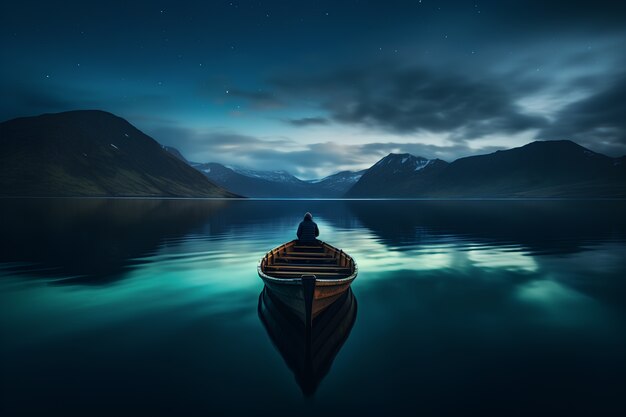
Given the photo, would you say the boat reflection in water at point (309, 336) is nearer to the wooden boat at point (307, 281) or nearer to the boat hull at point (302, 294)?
the boat hull at point (302, 294)

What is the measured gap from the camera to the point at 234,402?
8.15m

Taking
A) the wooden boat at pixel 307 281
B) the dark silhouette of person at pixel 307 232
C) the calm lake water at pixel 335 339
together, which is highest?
the dark silhouette of person at pixel 307 232

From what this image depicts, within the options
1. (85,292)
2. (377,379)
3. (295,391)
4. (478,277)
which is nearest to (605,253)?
(478,277)

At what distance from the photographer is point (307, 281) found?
372 inches

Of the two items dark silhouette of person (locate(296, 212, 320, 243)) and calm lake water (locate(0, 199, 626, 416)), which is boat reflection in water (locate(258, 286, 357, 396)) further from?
dark silhouette of person (locate(296, 212, 320, 243))

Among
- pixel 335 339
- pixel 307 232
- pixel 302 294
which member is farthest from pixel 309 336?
pixel 307 232

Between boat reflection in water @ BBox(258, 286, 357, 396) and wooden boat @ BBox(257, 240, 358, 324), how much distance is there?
559 millimetres

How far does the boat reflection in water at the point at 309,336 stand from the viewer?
916cm

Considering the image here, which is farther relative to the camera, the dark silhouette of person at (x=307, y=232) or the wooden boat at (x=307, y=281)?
the dark silhouette of person at (x=307, y=232)

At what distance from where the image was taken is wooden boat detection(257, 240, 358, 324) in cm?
958

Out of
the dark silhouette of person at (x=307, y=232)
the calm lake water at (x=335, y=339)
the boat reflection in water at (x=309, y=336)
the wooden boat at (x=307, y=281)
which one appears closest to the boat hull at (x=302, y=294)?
the wooden boat at (x=307, y=281)

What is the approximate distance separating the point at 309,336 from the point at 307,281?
1648mm

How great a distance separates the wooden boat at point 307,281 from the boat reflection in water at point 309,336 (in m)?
0.56

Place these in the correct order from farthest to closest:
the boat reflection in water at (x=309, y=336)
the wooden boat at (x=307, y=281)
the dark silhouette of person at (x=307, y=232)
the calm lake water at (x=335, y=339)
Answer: the dark silhouette of person at (x=307, y=232) → the wooden boat at (x=307, y=281) → the boat reflection in water at (x=309, y=336) → the calm lake water at (x=335, y=339)
